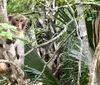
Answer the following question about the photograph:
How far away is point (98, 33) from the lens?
2695 mm

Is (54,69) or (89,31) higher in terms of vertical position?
(89,31)

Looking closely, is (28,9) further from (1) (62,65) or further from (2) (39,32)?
(1) (62,65)

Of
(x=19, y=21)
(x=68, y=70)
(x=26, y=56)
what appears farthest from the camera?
(x=68, y=70)

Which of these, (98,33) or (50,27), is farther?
(50,27)

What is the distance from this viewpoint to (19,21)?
3102 mm

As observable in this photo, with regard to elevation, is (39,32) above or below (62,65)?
above

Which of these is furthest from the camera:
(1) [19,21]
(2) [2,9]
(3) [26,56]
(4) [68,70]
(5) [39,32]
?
(5) [39,32]

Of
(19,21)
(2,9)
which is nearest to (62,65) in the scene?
(19,21)

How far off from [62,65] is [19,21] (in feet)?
4.15

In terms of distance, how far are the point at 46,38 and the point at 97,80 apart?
7.62ft

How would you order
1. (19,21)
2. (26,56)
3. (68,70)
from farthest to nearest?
(68,70), (26,56), (19,21)

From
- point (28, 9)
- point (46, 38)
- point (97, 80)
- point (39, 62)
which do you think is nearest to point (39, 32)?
point (46, 38)

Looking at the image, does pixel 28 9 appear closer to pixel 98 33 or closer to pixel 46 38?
pixel 46 38

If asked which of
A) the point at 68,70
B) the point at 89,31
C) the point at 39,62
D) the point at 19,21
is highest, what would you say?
the point at 19,21
